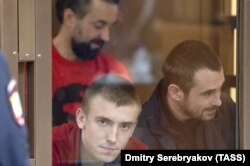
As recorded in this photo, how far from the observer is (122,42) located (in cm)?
452

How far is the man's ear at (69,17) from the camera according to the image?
4.39 m

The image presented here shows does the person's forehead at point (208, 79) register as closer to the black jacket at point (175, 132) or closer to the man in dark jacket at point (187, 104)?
the man in dark jacket at point (187, 104)

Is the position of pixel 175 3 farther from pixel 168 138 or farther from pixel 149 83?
pixel 168 138

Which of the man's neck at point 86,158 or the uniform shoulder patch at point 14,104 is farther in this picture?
the man's neck at point 86,158

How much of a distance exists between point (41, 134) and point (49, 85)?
33 cm

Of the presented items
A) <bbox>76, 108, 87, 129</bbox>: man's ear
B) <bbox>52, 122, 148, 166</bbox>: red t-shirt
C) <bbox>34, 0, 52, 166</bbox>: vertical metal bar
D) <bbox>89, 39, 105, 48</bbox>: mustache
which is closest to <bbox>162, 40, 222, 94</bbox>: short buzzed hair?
<bbox>89, 39, 105, 48</bbox>: mustache

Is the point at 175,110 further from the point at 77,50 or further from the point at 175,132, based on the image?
the point at 77,50

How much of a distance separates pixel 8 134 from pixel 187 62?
3.32m

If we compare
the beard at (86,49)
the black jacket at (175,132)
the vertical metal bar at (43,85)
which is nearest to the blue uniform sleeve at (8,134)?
the vertical metal bar at (43,85)

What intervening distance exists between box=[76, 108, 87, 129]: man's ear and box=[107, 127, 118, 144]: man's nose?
19cm

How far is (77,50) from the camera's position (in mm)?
4441

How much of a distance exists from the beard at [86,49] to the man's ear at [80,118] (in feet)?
1.18
